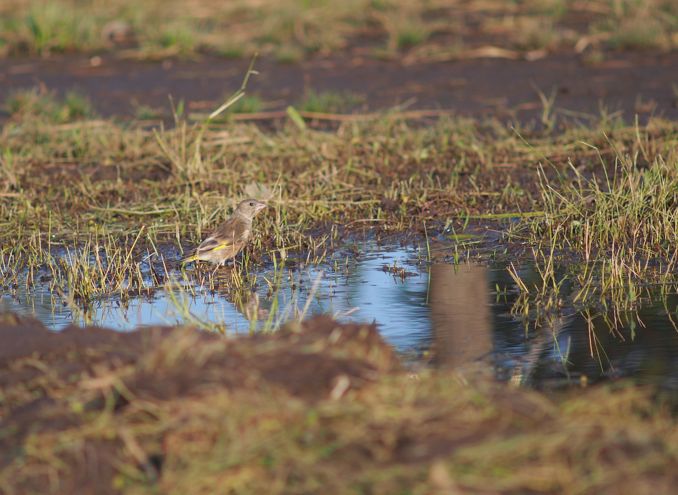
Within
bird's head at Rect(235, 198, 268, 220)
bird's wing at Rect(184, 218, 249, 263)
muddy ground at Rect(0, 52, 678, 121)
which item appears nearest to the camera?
bird's wing at Rect(184, 218, 249, 263)

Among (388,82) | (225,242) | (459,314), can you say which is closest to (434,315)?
(459,314)

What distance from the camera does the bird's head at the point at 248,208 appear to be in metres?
7.58

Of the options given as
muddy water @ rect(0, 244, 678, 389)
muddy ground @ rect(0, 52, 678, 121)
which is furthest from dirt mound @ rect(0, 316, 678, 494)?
muddy ground @ rect(0, 52, 678, 121)

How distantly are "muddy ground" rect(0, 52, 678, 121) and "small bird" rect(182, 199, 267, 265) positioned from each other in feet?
15.1

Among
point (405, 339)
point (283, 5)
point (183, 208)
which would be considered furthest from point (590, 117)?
point (283, 5)

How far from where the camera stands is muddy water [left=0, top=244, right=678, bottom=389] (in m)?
5.36

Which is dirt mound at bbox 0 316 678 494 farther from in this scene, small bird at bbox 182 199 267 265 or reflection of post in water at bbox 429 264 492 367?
small bird at bbox 182 199 267 265

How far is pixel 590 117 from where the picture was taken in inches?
406

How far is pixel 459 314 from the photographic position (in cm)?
632

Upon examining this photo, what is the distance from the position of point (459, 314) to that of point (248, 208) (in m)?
1.92

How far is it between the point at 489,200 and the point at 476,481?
5.90 m

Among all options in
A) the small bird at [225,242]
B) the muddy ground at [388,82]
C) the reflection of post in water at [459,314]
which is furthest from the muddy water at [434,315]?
the muddy ground at [388,82]

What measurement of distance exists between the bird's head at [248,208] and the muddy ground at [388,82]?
4283 mm

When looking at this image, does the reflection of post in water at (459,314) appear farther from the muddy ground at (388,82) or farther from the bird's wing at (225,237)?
the muddy ground at (388,82)
